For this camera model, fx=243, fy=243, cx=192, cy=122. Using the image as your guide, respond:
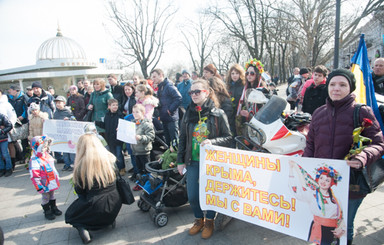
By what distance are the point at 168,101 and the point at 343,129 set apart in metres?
4.15

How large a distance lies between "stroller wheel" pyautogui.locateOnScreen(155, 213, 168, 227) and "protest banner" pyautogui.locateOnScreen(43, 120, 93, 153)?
10.8ft

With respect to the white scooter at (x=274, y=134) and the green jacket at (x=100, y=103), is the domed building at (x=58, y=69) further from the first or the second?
the white scooter at (x=274, y=134)

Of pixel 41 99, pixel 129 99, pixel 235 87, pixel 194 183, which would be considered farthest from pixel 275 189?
pixel 41 99

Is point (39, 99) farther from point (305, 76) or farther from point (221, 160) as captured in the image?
point (305, 76)

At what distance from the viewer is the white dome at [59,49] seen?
144 feet

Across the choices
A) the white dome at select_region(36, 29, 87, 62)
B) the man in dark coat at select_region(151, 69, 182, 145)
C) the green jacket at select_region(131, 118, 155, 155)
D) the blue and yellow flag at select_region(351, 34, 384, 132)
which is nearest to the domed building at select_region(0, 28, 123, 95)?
the white dome at select_region(36, 29, 87, 62)

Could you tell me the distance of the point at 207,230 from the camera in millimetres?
3180

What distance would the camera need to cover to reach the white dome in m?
43.8

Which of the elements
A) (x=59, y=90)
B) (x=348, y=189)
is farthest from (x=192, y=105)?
(x=59, y=90)

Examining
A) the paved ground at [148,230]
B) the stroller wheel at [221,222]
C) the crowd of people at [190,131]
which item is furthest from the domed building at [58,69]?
the stroller wheel at [221,222]

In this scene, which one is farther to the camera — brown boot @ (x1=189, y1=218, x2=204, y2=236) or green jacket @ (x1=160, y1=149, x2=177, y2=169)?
green jacket @ (x1=160, y1=149, x2=177, y2=169)

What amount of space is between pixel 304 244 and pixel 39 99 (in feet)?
23.4

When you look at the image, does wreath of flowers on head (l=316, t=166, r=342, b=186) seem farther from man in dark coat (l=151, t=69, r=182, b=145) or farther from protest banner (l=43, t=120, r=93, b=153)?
protest banner (l=43, t=120, r=93, b=153)

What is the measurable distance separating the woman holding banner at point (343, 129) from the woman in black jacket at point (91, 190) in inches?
106
